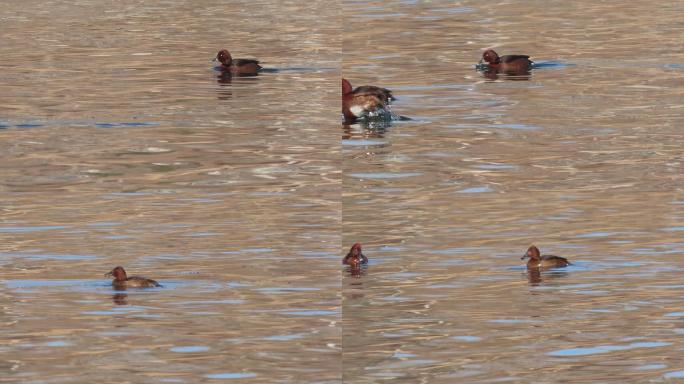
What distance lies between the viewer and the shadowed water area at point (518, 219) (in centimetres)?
1459

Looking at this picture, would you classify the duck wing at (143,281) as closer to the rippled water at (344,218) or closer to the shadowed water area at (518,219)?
the rippled water at (344,218)

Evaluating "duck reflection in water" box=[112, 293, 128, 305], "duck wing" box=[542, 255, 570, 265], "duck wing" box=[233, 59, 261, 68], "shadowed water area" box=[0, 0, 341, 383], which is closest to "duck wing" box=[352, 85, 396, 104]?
"shadowed water area" box=[0, 0, 341, 383]

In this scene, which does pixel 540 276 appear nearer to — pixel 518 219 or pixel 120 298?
pixel 518 219

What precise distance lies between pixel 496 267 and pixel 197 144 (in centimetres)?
828

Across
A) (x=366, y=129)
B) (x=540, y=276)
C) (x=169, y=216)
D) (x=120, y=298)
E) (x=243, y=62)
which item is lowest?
(x=120, y=298)

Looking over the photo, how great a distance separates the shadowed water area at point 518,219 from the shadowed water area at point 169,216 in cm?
54

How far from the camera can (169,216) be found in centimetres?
2016

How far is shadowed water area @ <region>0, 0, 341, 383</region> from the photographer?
15.0 metres

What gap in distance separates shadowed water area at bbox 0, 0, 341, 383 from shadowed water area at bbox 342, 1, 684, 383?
536 mm

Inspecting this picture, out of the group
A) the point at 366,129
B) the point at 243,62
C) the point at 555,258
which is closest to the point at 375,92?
the point at 366,129

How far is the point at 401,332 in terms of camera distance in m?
15.3

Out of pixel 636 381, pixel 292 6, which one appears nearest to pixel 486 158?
pixel 636 381

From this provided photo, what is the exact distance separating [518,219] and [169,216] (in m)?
3.78

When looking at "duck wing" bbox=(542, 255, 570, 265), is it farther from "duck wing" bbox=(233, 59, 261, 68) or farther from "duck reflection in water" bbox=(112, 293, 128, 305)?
"duck wing" bbox=(233, 59, 261, 68)
